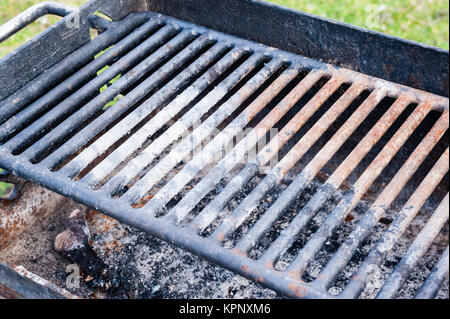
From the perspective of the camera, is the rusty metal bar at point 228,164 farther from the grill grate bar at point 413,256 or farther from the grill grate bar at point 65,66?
the grill grate bar at point 65,66

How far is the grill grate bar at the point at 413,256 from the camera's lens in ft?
4.11

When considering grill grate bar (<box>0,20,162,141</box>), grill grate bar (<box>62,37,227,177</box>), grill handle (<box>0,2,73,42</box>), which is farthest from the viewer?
grill handle (<box>0,2,73,42</box>)

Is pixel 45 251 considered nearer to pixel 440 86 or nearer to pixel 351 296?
pixel 351 296

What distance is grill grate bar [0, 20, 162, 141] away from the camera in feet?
5.62

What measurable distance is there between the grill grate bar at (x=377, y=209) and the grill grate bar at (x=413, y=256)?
12cm

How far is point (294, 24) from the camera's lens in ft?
6.09

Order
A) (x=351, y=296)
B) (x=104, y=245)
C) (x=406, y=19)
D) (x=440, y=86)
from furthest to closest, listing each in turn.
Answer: (x=406, y=19)
(x=104, y=245)
(x=440, y=86)
(x=351, y=296)

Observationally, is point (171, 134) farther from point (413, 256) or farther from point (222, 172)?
point (413, 256)

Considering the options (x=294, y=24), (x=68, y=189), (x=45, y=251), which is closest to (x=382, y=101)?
(x=294, y=24)

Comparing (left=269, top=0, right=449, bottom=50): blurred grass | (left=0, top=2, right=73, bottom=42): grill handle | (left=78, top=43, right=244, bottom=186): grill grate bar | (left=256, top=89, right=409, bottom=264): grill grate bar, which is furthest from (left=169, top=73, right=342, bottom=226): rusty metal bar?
(left=269, top=0, right=449, bottom=50): blurred grass

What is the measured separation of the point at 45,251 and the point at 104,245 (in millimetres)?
211

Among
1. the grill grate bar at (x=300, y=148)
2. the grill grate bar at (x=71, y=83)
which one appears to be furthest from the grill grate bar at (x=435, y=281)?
the grill grate bar at (x=71, y=83)

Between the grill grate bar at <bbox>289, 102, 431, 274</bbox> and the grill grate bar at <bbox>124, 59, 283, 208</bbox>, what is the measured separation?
1.36ft

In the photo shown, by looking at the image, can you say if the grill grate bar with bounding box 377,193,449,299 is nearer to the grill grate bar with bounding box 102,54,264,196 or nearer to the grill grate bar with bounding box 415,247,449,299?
the grill grate bar with bounding box 415,247,449,299
